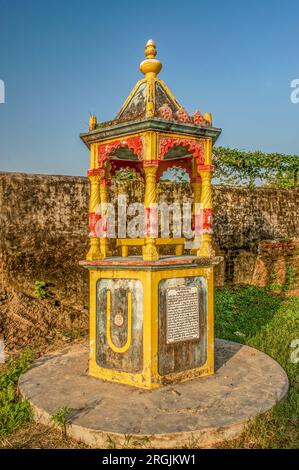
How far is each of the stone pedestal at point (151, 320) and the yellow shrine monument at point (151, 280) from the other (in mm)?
11

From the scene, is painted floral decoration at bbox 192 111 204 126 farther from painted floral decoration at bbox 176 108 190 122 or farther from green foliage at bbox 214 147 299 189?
green foliage at bbox 214 147 299 189

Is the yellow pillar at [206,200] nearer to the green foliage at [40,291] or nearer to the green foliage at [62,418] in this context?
the green foliage at [62,418]

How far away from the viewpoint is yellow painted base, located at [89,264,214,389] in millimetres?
4281

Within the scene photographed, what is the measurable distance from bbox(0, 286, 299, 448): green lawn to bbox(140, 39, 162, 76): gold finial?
3732 mm

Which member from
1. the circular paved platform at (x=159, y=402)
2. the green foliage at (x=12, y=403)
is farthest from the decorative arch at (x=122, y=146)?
the green foliage at (x=12, y=403)

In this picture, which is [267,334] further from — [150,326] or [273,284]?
[273,284]

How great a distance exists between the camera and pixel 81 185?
821cm

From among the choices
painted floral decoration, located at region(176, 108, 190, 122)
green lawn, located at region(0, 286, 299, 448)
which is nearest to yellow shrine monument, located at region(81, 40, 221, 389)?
painted floral decoration, located at region(176, 108, 190, 122)

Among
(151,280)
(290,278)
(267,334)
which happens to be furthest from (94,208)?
(290,278)

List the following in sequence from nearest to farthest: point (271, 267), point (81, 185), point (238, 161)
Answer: point (81, 185)
point (271, 267)
point (238, 161)

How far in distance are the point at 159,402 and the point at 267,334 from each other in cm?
330

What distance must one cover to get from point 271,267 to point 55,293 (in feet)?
19.1
